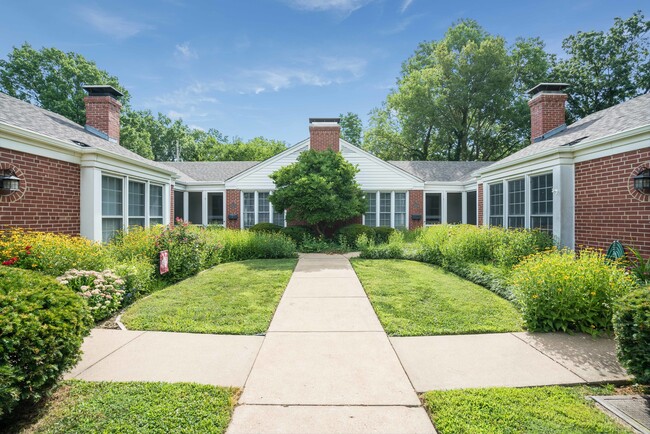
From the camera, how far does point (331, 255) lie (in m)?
11.2

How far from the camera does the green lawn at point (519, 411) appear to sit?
7.53 ft

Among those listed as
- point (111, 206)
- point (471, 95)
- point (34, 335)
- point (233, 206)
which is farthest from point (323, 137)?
point (471, 95)

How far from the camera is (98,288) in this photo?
491 cm

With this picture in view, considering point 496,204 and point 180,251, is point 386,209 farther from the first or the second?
point 180,251

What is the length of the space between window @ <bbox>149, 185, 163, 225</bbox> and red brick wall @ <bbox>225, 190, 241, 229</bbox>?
4317mm

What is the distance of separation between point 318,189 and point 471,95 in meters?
20.6

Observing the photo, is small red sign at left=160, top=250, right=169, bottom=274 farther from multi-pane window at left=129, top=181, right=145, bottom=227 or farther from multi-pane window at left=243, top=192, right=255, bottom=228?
multi-pane window at left=243, top=192, right=255, bottom=228

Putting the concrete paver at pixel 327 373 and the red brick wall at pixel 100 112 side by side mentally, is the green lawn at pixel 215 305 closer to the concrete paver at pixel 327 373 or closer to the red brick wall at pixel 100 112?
the concrete paver at pixel 327 373

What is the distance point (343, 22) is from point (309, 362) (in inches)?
507

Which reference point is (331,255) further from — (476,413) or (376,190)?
(476,413)

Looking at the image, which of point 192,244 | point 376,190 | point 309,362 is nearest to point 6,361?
point 309,362

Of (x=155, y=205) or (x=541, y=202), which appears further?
(x=155, y=205)

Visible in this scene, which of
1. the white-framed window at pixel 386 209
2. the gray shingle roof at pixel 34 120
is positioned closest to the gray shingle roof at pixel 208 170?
the white-framed window at pixel 386 209

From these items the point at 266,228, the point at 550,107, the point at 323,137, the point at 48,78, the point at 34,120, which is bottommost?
the point at 266,228
